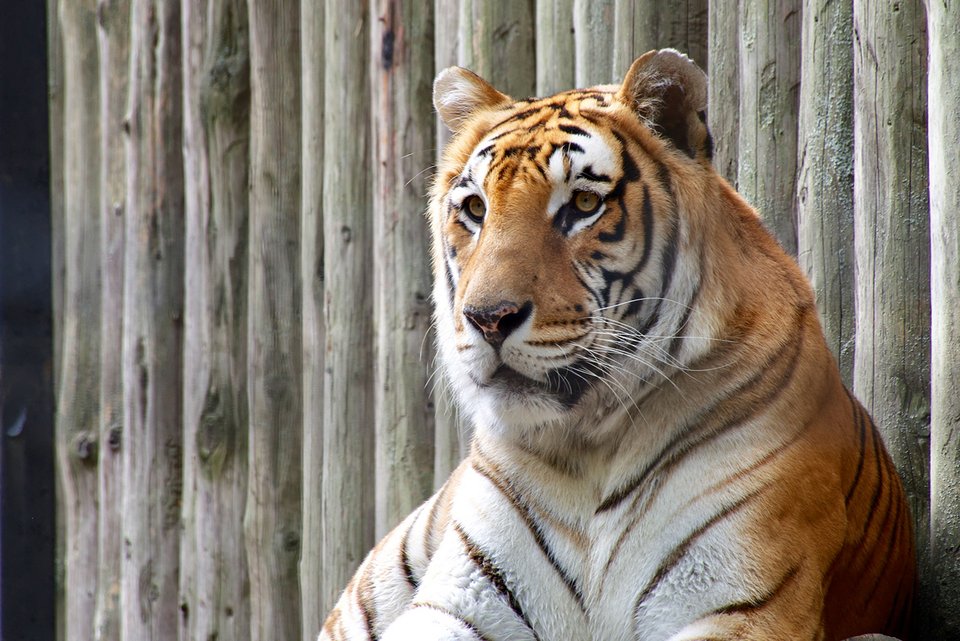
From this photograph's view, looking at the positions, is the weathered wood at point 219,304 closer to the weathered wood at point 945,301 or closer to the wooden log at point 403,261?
the wooden log at point 403,261

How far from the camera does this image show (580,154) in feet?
7.68

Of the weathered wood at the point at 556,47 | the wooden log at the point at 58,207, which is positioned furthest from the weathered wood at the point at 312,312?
the wooden log at the point at 58,207

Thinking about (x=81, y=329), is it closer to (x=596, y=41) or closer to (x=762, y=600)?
(x=596, y=41)

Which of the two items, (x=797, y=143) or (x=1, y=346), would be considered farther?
(x=797, y=143)

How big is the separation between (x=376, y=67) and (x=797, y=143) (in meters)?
1.64

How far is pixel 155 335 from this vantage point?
4969 mm

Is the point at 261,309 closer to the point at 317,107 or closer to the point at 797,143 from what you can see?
the point at 317,107

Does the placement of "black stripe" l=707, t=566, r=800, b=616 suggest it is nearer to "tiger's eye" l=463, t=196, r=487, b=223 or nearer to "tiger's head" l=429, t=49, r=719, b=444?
"tiger's head" l=429, t=49, r=719, b=444

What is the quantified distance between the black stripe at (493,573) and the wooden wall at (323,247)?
0.94 metres

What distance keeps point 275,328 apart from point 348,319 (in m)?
0.47

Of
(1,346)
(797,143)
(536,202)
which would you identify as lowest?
(1,346)

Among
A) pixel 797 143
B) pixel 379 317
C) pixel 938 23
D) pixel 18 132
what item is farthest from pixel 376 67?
pixel 18 132

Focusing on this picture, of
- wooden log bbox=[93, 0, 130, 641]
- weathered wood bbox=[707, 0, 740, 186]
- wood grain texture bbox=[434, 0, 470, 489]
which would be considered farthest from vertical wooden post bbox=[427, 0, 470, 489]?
wooden log bbox=[93, 0, 130, 641]

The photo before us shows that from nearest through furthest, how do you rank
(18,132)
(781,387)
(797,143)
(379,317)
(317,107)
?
1. (18,132)
2. (781,387)
3. (797,143)
4. (379,317)
5. (317,107)
